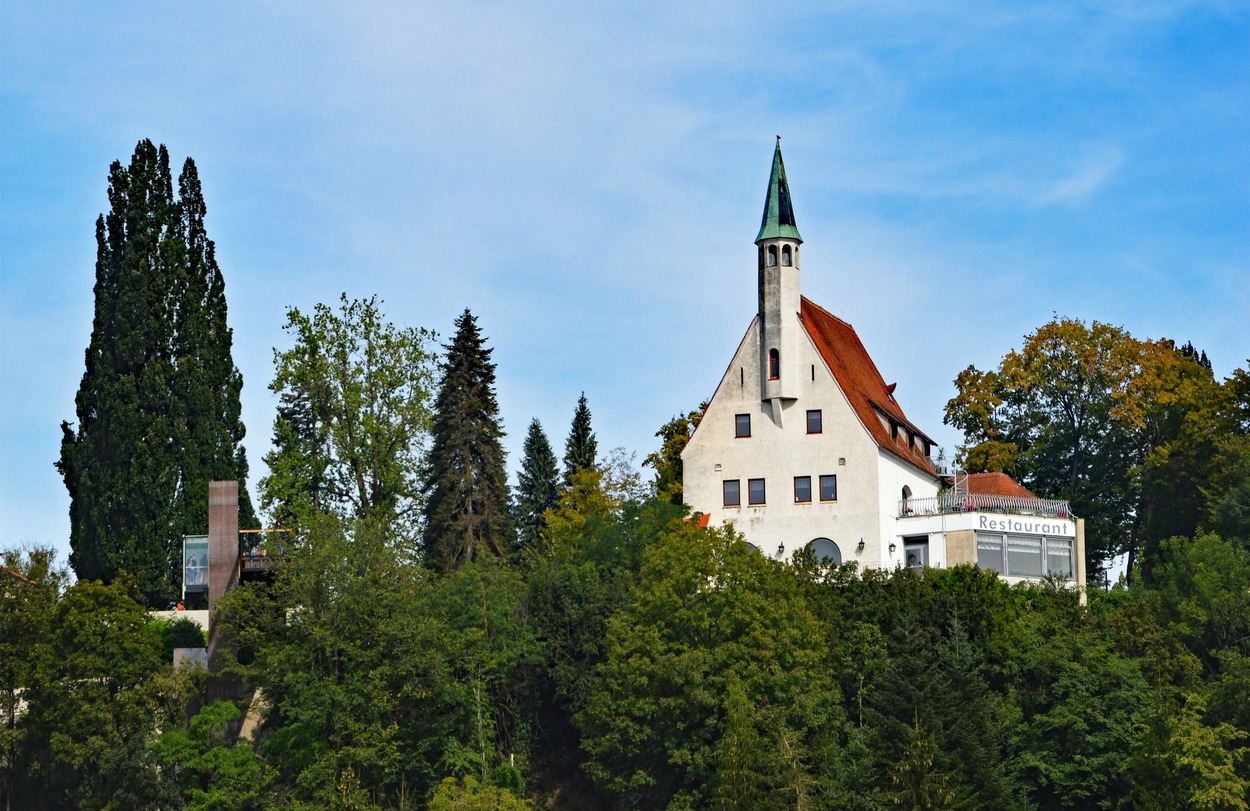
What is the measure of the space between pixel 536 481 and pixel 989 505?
3118cm

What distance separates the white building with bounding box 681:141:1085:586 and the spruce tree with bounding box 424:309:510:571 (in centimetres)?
738

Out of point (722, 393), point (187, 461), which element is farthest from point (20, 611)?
point (722, 393)

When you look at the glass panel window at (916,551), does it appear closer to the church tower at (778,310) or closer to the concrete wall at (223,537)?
the church tower at (778,310)

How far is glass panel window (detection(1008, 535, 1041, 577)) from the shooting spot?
63.4 metres

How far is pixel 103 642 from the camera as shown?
56.3 metres

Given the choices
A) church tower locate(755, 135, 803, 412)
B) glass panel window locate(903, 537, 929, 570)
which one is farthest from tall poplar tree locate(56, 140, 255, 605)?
glass panel window locate(903, 537, 929, 570)

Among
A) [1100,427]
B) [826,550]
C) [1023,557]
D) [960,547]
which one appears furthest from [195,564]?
[1100,427]

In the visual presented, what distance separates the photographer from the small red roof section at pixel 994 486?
65938 mm

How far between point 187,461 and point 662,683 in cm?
1947

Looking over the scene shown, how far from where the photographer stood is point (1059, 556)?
2516 inches

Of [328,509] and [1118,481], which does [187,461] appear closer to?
[328,509]

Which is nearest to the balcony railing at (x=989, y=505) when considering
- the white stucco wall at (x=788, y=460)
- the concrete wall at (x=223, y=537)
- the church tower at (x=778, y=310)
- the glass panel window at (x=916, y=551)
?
the glass panel window at (x=916, y=551)

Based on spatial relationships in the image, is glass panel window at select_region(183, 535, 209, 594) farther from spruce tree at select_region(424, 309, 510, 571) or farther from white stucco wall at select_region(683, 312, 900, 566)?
white stucco wall at select_region(683, 312, 900, 566)

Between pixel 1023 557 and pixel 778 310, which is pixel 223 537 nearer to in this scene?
pixel 778 310
